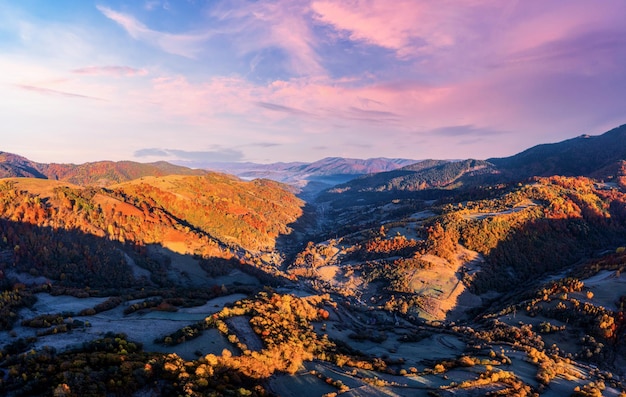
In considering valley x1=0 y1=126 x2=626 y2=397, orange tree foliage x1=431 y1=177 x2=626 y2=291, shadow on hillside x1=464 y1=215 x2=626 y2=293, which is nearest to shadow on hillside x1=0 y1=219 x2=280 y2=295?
valley x1=0 y1=126 x2=626 y2=397

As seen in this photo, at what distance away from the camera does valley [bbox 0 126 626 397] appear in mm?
22531

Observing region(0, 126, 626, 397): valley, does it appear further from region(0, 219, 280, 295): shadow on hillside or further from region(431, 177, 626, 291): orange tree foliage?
region(431, 177, 626, 291): orange tree foliage

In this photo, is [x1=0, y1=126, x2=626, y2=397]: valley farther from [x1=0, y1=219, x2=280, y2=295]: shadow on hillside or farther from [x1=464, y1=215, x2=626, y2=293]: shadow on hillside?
[x1=464, y1=215, x2=626, y2=293]: shadow on hillside

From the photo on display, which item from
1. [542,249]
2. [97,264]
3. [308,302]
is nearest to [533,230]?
[542,249]

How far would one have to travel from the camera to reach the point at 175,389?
699 inches

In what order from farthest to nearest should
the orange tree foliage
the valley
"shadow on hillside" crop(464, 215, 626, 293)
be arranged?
the orange tree foliage < "shadow on hillside" crop(464, 215, 626, 293) < the valley

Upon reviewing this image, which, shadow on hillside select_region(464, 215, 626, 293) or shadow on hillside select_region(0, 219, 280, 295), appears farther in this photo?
shadow on hillside select_region(464, 215, 626, 293)

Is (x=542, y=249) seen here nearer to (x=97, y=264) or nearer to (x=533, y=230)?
(x=533, y=230)

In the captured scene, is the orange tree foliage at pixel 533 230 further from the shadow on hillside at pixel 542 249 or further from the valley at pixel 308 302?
the valley at pixel 308 302

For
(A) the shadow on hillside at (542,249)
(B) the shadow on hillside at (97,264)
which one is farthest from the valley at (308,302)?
(A) the shadow on hillside at (542,249)

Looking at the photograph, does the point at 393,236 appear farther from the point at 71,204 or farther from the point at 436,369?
the point at 71,204

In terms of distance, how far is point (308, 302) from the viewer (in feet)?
155

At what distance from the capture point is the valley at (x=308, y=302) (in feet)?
73.9

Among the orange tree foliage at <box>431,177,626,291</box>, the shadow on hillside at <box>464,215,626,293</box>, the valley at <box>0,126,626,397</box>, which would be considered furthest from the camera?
the orange tree foliage at <box>431,177,626,291</box>
